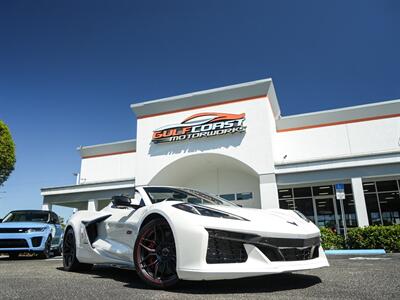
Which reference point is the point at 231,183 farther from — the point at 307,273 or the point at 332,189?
the point at 307,273

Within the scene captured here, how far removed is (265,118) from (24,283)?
13.7 m

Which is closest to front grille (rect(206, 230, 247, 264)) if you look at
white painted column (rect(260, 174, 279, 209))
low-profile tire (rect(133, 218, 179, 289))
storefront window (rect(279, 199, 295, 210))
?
low-profile tire (rect(133, 218, 179, 289))

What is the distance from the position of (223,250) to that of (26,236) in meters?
6.79

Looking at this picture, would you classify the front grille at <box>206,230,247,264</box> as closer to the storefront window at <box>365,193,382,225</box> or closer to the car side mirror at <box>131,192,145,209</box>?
the car side mirror at <box>131,192,145,209</box>

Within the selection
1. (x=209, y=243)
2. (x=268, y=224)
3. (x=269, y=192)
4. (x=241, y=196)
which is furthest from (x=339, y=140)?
(x=209, y=243)

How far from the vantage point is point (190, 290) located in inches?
116

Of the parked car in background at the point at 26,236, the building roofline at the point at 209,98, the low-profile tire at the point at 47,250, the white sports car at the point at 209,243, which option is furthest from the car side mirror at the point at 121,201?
the building roofline at the point at 209,98

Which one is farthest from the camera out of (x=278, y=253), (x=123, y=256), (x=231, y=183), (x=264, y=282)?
(x=231, y=183)

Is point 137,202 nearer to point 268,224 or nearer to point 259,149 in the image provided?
point 268,224

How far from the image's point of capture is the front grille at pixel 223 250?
2.85 m

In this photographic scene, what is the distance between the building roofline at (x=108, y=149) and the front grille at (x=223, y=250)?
1847cm

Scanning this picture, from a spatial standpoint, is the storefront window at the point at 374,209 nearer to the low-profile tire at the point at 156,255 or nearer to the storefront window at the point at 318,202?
the storefront window at the point at 318,202

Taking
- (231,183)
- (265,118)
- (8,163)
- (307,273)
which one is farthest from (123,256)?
(8,163)

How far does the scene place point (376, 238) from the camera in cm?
1097
